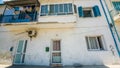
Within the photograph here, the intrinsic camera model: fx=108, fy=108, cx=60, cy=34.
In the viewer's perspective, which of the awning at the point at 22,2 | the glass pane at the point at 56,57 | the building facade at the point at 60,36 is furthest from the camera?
the awning at the point at 22,2

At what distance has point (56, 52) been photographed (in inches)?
370

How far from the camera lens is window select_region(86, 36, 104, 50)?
9398 mm

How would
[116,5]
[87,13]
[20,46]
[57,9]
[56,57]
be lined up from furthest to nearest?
[87,13], [116,5], [57,9], [20,46], [56,57]

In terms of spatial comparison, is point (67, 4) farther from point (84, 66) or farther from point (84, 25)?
point (84, 66)

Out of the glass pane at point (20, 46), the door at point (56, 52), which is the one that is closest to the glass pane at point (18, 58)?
the glass pane at point (20, 46)

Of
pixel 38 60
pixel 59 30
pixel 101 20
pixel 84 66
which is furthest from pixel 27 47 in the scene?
pixel 101 20

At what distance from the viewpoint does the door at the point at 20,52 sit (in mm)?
9431

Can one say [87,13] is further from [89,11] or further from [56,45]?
[56,45]

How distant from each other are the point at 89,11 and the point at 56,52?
5480 millimetres

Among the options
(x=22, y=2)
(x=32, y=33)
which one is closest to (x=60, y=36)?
(x=32, y=33)

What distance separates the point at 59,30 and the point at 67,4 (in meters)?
2.64

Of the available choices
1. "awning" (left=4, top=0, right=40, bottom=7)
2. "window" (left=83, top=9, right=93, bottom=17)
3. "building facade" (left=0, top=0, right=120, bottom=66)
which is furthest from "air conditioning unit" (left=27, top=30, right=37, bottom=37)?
"window" (left=83, top=9, right=93, bottom=17)

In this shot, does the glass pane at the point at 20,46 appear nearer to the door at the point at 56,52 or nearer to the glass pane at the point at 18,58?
the glass pane at the point at 18,58

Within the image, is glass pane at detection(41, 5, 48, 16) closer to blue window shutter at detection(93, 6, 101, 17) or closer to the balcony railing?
the balcony railing
